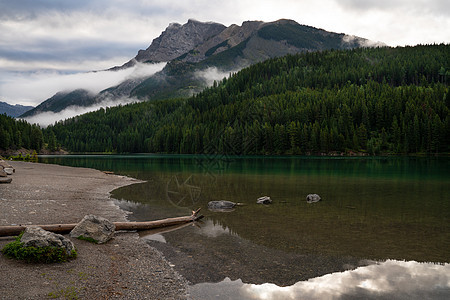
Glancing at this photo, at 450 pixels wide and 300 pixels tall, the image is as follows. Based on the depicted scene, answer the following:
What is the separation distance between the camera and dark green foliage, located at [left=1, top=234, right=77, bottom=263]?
447 inches

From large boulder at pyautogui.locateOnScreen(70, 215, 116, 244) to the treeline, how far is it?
176024 millimetres

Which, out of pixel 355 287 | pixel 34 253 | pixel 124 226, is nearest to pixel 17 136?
pixel 124 226

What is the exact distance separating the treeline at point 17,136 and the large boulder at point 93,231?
17602 centimetres

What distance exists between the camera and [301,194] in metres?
33.8

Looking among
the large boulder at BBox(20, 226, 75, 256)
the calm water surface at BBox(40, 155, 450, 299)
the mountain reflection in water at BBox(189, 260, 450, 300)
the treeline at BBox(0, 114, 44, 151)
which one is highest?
the treeline at BBox(0, 114, 44, 151)

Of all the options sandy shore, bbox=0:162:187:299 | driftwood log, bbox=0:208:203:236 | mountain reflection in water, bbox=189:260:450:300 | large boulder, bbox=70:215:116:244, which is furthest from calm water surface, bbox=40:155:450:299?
large boulder, bbox=70:215:116:244

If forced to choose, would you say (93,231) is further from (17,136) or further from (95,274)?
(17,136)

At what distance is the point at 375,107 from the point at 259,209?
164 metres

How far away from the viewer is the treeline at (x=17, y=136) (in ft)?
519

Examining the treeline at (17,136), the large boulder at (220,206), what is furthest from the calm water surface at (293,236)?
the treeline at (17,136)

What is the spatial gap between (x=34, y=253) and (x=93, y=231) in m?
4.25

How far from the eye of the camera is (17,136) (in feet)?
560

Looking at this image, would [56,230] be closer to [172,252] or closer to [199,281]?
[172,252]

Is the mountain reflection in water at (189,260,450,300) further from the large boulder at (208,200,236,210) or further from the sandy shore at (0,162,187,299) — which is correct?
the large boulder at (208,200,236,210)
